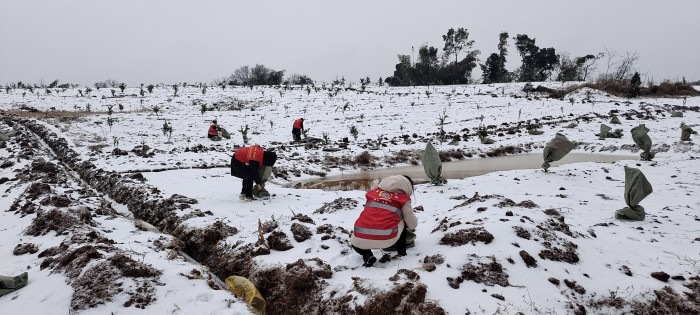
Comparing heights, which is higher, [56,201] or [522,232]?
[522,232]

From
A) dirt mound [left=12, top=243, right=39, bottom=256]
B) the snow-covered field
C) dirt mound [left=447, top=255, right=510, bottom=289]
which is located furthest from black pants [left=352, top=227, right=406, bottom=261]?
dirt mound [left=12, top=243, right=39, bottom=256]

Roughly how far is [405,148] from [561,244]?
382 inches

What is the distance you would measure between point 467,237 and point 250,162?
4.26m

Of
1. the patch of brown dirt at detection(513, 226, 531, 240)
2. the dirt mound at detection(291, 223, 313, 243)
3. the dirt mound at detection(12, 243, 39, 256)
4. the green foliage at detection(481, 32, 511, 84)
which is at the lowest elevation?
the dirt mound at detection(12, 243, 39, 256)

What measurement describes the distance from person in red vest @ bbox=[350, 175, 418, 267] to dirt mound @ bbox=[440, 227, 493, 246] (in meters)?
0.49

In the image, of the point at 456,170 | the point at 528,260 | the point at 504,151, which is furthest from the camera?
the point at 504,151

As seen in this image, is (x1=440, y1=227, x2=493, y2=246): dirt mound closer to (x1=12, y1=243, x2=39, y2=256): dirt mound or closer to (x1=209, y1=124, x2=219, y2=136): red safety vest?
(x1=12, y1=243, x2=39, y2=256): dirt mound

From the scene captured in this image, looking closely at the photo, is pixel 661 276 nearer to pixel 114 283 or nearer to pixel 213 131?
pixel 114 283

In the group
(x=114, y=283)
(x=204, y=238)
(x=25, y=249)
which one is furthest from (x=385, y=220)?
(x=25, y=249)

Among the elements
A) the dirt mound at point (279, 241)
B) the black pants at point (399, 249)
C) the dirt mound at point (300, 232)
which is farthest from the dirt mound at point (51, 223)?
the black pants at point (399, 249)

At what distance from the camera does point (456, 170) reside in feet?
33.8

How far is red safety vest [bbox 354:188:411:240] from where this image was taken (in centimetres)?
338

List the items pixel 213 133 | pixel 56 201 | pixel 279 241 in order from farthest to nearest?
pixel 213 133 → pixel 56 201 → pixel 279 241

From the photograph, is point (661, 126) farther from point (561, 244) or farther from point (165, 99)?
point (165, 99)
